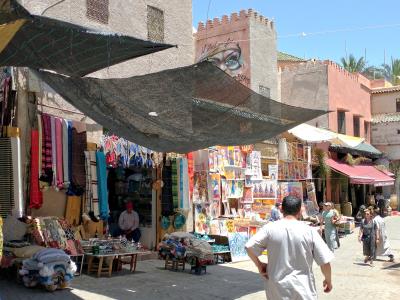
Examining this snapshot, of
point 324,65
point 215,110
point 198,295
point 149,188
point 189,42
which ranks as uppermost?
point 324,65

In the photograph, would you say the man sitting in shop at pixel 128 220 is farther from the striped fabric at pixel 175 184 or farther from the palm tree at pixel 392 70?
the palm tree at pixel 392 70

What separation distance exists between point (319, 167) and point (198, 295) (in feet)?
45.3

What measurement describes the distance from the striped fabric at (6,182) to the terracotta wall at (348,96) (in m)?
17.4

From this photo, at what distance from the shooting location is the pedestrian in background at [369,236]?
38.5ft

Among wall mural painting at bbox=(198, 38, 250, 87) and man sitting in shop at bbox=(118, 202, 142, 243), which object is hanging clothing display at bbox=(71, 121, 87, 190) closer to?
man sitting in shop at bbox=(118, 202, 142, 243)

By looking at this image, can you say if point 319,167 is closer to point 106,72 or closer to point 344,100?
point 344,100

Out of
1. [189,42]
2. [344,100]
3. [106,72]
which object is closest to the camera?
[106,72]

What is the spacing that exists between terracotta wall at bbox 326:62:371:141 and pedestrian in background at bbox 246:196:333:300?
1967 centimetres

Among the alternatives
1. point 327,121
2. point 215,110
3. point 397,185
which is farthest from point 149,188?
point 397,185

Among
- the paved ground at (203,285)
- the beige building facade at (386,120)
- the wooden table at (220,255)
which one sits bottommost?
Result: the paved ground at (203,285)

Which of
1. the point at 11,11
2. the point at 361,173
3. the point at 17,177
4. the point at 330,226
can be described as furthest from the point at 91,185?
the point at 361,173

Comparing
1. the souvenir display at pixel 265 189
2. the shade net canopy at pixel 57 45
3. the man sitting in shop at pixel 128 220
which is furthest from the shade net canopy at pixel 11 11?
the souvenir display at pixel 265 189

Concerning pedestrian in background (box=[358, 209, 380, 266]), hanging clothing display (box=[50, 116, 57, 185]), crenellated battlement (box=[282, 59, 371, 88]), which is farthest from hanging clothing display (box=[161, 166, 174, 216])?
crenellated battlement (box=[282, 59, 371, 88])

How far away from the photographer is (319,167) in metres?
20.8
